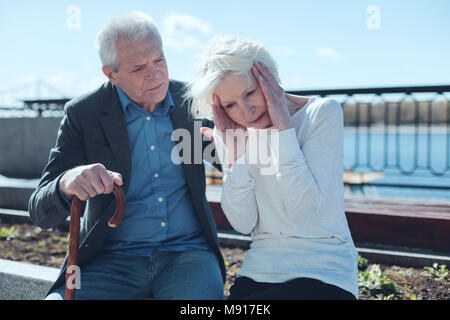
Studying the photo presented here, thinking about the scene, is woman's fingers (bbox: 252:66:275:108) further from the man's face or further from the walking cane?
the walking cane

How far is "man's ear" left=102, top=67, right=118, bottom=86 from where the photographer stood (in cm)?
234

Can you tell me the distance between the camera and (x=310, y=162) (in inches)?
74.4

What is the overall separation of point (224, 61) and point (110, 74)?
0.82 metres

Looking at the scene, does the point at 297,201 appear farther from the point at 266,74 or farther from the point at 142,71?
the point at 142,71

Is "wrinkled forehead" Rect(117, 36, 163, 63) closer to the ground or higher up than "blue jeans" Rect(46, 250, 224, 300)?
higher up

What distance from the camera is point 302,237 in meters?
1.88

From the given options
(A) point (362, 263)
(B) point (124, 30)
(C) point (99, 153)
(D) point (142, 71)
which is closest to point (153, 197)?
(C) point (99, 153)

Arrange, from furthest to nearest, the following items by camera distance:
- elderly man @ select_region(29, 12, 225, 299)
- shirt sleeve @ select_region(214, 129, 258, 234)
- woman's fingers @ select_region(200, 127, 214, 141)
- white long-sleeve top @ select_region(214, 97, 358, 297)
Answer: woman's fingers @ select_region(200, 127, 214, 141) < elderly man @ select_region(29, 12, 225, 299) < shirt sleeve @ select_region(214, 129, 258, 234) < white long-sleeve top @ select_region(214, 97, 358, 297)

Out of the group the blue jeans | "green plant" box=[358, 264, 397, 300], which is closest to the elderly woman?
the blue jeans

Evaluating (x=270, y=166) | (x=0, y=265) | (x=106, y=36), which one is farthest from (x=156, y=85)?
(x=0, y=265)

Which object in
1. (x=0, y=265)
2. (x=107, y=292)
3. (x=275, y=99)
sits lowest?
(x=0, y=265)

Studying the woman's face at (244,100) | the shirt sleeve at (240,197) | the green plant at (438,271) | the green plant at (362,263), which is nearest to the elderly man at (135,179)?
the shirt sleeve at (240,197)

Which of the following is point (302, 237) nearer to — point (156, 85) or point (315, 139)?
point (315, 139)
